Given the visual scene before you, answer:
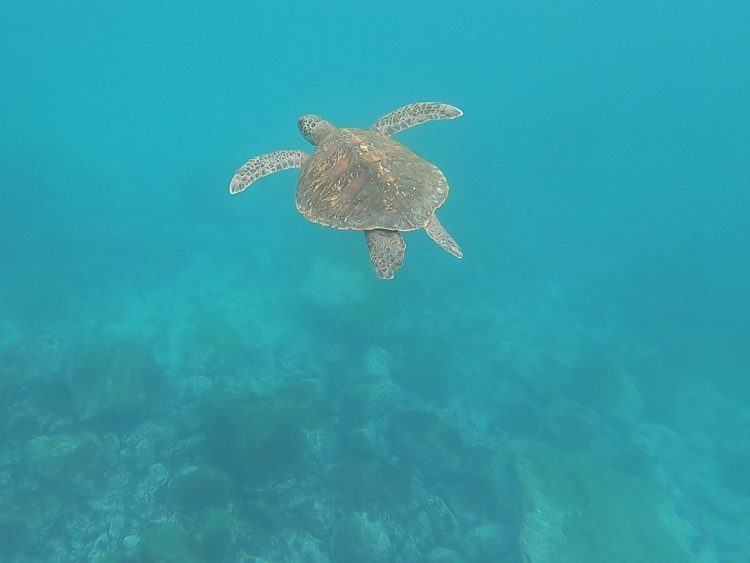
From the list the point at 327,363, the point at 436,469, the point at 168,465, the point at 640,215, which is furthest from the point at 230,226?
the point at 640,215

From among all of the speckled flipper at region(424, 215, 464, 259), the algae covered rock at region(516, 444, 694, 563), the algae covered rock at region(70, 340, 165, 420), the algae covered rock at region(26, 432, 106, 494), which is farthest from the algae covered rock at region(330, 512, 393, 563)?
the speckled flipper at region(424, 215, 464, 259)

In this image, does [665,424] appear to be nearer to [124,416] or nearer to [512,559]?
[512,559]

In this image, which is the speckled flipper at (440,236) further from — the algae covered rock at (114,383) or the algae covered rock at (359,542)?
the algae covered rock at (114,383)

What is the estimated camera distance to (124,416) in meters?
10.0

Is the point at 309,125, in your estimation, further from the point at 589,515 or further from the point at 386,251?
the point at 589,515

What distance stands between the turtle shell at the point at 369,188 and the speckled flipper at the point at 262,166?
122cm

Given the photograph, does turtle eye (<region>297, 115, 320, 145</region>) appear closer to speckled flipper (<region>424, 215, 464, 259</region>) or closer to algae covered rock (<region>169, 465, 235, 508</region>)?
speckled flipper (<region>424, 215, 464, 259</region>)

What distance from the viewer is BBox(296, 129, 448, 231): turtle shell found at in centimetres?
586

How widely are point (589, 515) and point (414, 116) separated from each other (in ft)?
28.9

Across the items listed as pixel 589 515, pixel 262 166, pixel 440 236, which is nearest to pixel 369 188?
pixel 440 236

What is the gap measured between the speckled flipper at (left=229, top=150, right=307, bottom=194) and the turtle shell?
1.22 m

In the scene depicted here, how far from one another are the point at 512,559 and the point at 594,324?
9842 mm

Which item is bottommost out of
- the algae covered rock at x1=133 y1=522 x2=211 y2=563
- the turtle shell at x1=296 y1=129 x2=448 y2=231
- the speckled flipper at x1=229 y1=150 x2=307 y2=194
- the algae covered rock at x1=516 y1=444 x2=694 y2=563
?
the algae covered rock at x1=516 y1=444 x2=694 y2=563

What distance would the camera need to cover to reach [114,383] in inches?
400
